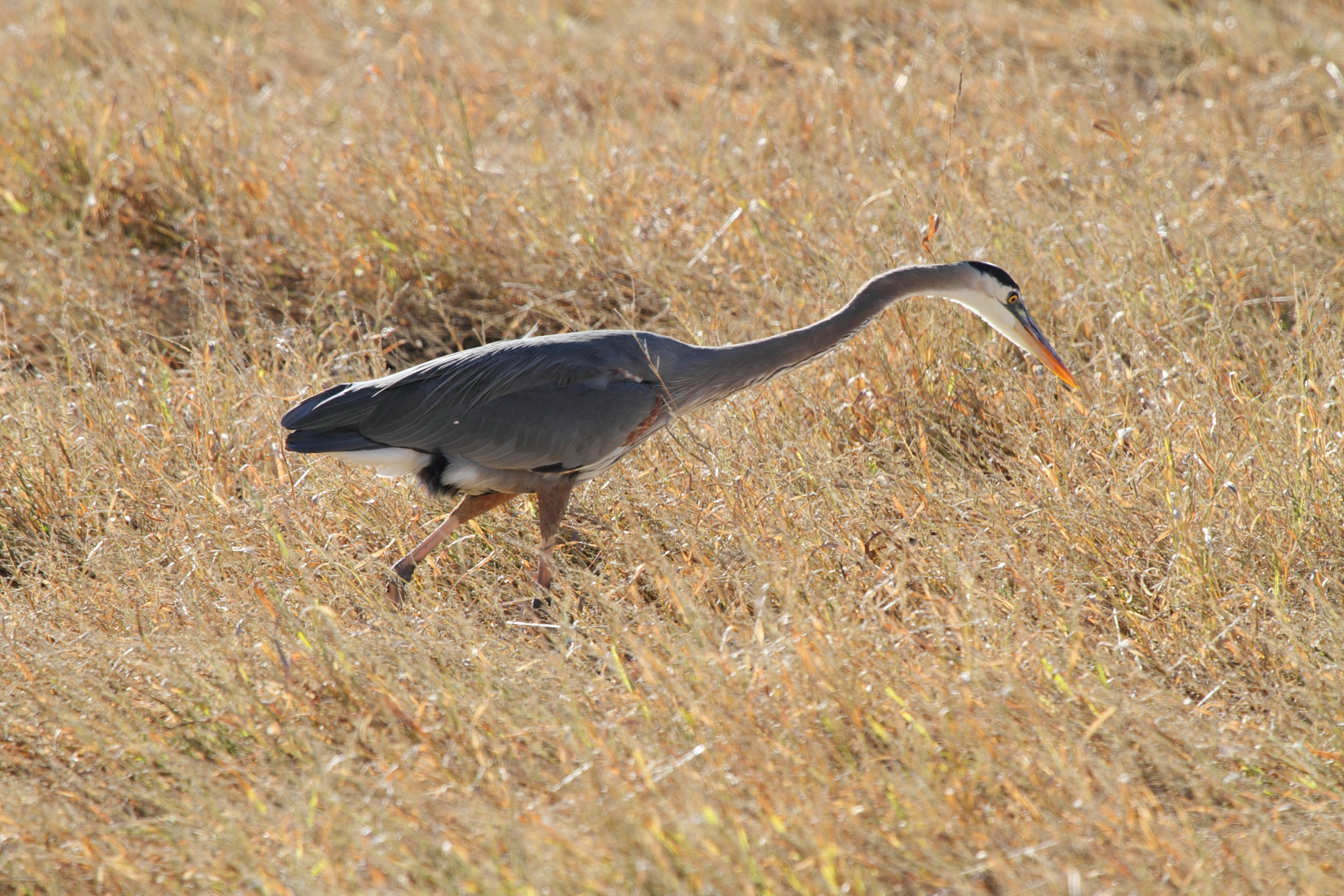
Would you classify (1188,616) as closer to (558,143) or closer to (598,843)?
(598,843)

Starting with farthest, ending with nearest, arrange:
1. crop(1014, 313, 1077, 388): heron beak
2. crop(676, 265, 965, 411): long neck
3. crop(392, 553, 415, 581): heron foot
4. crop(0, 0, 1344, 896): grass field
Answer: crop(1014, 313, 1077, 388): heron beak < crop(676, 265, 965, 411): long neck < crop(392, 553, 415, 581): heron foot < crop(0, 0, 1344, 896): grass field

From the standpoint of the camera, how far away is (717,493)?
394 centimetres

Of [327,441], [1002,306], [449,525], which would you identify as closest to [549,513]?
[449,525]

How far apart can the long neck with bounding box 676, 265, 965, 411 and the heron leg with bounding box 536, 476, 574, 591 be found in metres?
0.45

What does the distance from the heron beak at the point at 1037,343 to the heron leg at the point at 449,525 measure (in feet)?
5.65

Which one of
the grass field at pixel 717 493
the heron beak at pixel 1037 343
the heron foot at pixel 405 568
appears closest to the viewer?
the grass field at pixel 717 493

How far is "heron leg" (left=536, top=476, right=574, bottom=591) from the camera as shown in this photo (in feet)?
12.5

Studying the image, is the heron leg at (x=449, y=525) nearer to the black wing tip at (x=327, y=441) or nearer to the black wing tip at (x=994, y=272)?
the black wing tip at (x=327, y=441)

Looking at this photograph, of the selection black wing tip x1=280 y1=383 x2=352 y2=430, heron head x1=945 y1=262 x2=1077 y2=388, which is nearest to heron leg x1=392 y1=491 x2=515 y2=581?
Answer: black wing tip x1=280 y1=383 x2=352 y2=430

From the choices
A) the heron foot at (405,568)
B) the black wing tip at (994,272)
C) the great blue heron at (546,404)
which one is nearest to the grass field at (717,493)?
the heron foot at (405,568)

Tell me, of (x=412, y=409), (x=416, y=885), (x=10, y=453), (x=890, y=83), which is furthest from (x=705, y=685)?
(x=890, y=83)

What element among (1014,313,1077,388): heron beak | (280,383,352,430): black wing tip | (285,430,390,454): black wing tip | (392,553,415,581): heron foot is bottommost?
(392,553,415,581): heron foot

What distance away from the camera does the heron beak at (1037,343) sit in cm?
404

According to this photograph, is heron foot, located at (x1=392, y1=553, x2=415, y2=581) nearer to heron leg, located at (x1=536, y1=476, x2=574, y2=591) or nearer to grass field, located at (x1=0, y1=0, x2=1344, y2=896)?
grass field, located at (x1=0, y1=0, x2=1344, y2=896)
